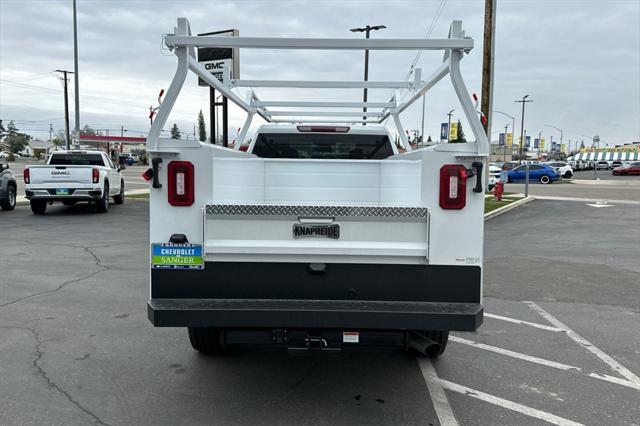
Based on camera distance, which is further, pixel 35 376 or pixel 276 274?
pixel 35 376

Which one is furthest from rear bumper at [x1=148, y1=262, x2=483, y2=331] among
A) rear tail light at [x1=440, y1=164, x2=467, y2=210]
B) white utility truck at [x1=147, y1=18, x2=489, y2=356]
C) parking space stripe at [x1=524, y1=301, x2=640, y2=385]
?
parking space stripe at [x1=524, y1=301, x2=640, y2=385]

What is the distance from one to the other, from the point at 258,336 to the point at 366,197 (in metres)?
1.53

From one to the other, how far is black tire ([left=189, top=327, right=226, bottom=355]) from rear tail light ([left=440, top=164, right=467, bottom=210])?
219 cm

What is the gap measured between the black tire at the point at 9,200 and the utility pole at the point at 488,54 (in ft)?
52.4

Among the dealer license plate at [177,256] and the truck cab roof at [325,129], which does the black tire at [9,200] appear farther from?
the dealer license plate at [177,256]

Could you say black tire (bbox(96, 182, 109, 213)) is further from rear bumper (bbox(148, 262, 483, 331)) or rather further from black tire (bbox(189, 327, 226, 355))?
rear bumper (bbox(148, 262, 483, 331))

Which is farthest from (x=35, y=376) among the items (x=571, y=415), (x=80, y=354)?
(x=571, y=415)

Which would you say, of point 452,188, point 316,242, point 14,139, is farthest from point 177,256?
point 14,139

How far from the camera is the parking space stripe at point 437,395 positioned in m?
3.63

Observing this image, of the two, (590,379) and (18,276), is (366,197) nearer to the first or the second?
(590,379)

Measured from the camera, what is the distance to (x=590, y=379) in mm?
4387

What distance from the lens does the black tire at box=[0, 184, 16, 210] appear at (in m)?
16.7

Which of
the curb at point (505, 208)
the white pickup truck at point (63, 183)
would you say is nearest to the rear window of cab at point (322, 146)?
the curb at point (505, 208)

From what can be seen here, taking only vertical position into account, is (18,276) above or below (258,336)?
below
